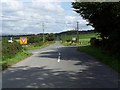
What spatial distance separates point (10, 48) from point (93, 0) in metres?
10.5

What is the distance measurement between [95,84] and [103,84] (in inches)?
12.4

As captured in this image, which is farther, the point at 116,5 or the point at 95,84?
the point at 116,5

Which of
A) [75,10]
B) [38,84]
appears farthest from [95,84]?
[75,10]

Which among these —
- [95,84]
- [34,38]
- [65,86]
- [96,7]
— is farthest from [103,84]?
[34,38]

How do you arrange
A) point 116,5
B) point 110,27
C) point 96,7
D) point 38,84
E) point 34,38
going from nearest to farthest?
point 38,84, point 116,5, point 96,7, point 110,27, point 34,38

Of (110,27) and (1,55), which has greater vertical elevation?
(110,27)

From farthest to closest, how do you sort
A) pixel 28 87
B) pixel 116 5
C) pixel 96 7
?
pixel 96 7
pixel 116 5
pixel 28 87

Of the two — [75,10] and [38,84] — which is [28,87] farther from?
[75,10]

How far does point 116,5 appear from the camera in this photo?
24281mm

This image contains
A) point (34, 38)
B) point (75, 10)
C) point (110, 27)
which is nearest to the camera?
point (110, 27)

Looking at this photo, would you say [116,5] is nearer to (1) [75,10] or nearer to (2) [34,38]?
(1) [75,10]

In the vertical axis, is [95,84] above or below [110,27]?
below

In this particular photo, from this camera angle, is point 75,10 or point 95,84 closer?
point 95,84

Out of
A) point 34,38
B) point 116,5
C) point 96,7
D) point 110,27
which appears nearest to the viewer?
point 116,5
